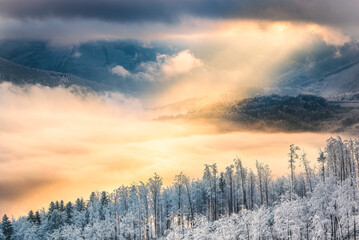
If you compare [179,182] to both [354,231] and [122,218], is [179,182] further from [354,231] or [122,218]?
[354,231]

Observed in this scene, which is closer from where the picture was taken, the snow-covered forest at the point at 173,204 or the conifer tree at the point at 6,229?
the snow-covered forest at the point at 173,204

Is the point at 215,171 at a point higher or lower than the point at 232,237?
higher

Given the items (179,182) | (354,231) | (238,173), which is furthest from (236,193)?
(354,231)

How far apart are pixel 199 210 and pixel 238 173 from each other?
74.5 feet

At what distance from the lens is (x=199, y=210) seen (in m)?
164

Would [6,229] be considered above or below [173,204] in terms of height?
below

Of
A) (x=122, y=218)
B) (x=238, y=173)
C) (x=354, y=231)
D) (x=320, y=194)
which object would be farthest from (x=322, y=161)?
(x=122, y=218)

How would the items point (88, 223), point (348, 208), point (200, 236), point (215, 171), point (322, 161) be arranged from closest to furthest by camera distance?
point (348, 208) < point (200, 236) < point (322, 161) < point (215, 171) < point (88, 223)

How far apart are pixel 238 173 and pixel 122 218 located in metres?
46.3

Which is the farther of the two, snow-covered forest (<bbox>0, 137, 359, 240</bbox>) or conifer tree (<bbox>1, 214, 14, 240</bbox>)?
conifer tree (<bbox>1, 214, 14, 240</bbox>)

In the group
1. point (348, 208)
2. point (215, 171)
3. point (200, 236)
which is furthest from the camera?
point (215, 171)

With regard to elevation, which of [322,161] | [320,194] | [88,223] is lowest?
[88,223]

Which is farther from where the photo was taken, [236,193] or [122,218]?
[236,193]

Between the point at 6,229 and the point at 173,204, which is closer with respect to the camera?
the point at 6,229
